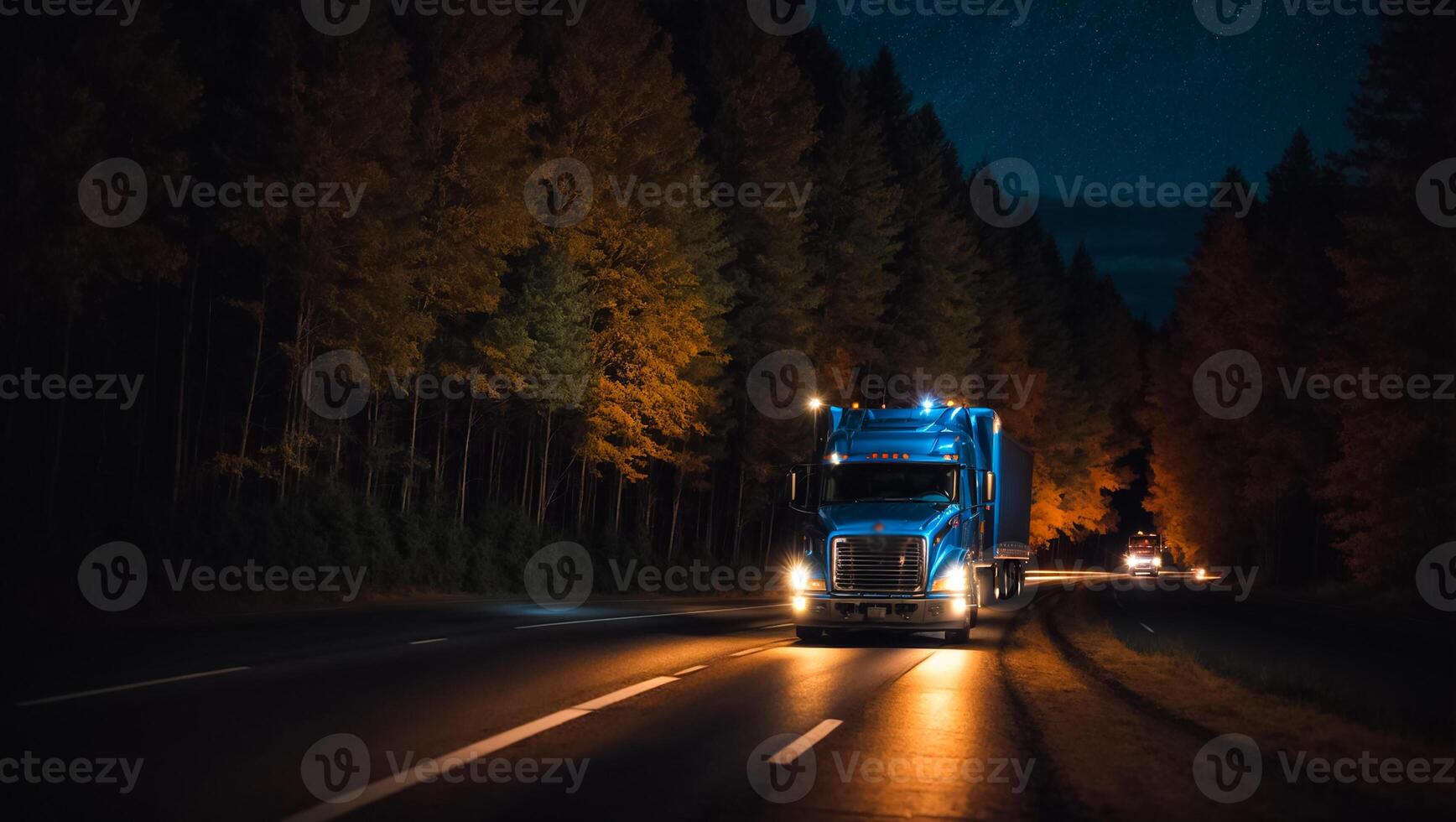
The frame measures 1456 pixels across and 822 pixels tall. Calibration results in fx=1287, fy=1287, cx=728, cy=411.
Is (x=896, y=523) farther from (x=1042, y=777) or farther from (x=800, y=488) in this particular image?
(x=1042, y=777)

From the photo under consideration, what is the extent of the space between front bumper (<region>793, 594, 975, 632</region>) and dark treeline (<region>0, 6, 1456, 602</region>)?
1256cm

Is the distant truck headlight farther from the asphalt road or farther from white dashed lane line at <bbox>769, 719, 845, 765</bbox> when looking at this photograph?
white dashed lane line at <bbox>769, 719, 845, 765</bbox>

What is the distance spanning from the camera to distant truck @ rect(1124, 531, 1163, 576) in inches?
3248

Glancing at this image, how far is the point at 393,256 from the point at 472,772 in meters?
25.0

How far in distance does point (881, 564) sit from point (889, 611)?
735mm

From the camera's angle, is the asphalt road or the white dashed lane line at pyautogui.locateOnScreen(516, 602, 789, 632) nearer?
the asphalt road

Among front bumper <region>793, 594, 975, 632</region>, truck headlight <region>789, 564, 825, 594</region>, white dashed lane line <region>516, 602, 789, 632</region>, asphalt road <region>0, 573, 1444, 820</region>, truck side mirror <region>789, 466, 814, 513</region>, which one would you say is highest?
truck side mirror <region>789, 466, 814, 513</region>

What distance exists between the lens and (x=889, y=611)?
65.2 ft

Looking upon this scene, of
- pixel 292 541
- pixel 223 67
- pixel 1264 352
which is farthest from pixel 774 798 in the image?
pixel 1264 352

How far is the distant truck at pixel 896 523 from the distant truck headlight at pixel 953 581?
1 cm

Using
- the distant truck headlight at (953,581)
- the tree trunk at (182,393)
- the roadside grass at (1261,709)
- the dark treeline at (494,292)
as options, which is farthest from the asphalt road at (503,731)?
the tree trunk at (182,393)

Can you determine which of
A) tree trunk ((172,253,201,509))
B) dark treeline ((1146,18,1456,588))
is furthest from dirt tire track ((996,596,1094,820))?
dark treeline ((1146,18,1456,588))

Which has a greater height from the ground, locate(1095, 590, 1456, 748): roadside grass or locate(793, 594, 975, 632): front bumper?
locate(793, 594, 975, 632): front bumper

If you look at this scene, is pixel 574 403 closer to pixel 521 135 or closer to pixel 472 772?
pixel 521 135
